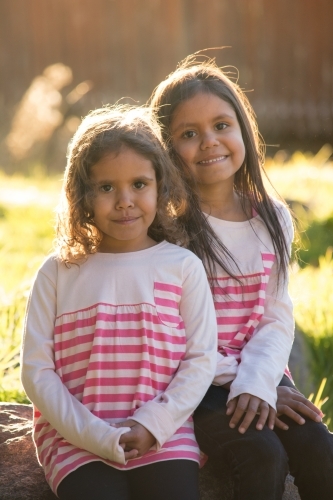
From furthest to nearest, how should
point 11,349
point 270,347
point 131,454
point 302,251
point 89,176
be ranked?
point 302,251 → point 11,349 → point 270,347 → point 89,176 → point 131,454

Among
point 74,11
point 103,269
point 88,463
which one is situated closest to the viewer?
point 88,463

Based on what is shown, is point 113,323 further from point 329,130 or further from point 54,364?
point 329,130

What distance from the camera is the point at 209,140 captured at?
8.02ft

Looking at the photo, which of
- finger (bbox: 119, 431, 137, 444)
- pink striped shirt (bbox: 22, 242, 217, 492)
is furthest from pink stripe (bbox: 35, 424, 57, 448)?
finger (bbox: 119, 431, 137, 444)

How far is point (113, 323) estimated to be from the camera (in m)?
2.10

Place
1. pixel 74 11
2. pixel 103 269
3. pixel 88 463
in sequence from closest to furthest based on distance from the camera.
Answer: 1. pixel 88 463
2. pixel 103 269
3. pixel 74 11

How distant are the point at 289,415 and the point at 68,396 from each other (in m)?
0.64

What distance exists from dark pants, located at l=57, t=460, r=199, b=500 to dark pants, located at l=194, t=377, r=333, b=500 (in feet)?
0.40

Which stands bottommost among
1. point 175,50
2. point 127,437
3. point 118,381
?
point 127,437

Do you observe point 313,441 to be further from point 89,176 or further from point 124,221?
point 89,176

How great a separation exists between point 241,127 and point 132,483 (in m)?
1.19

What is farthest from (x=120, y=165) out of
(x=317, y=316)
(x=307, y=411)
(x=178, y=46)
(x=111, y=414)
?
(x=178, y=46)

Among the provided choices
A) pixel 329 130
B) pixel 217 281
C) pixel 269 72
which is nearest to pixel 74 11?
pixel 269 72

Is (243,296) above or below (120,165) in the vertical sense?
below
